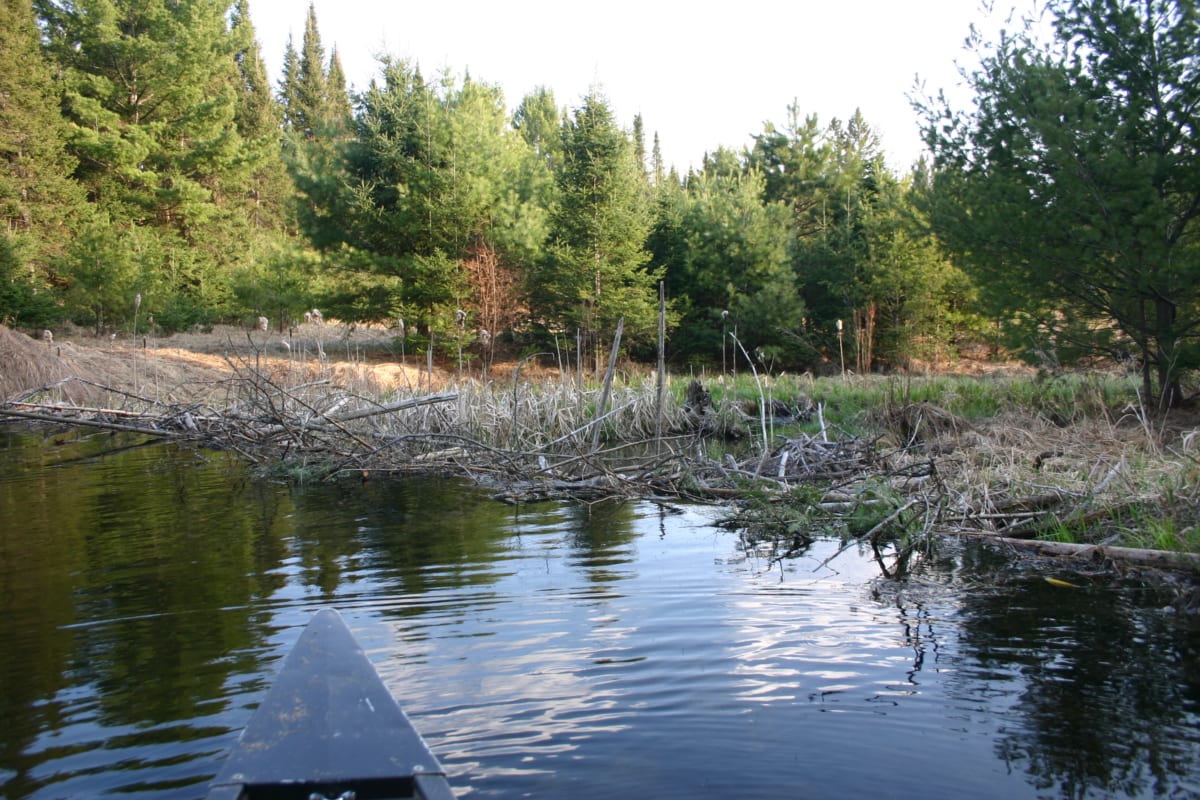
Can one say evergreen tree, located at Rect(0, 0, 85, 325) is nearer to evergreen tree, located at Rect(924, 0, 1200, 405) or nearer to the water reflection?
evergreen tree, located at Rect(924, 0, 1200, 405)

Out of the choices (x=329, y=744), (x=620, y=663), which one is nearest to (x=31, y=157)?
(x=620, y=663)

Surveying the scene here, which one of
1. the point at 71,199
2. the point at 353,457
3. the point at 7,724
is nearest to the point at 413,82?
the point at 71,199

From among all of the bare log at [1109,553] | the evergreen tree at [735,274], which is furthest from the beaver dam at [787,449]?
the evergreen tree at [735,274]

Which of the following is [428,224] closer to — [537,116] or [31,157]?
[31,157]

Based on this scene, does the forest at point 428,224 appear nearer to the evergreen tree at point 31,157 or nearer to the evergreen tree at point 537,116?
the evergreen tree at point 31,157

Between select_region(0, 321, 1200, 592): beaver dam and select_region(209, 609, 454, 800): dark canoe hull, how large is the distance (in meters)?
3.67

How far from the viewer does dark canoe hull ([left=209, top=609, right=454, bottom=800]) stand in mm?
2604

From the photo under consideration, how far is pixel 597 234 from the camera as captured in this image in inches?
963

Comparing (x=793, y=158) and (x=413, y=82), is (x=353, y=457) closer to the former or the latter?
(x=413, y=82)

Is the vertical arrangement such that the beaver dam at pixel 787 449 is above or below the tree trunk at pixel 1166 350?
below

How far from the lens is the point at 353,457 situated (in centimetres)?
937

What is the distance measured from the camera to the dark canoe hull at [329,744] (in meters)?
2.60

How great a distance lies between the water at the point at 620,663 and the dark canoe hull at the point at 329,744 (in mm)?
371

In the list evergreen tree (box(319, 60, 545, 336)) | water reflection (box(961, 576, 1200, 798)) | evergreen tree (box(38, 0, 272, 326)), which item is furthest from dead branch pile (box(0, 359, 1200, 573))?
evergreen tree (box(38, 0, 272, 326))
